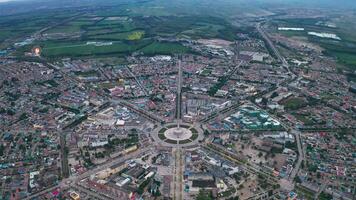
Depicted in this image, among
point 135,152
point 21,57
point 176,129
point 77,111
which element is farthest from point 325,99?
point 21,57

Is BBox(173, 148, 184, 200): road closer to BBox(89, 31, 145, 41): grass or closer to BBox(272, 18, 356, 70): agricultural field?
BBox(272, 18, 356, 70): agricultural field

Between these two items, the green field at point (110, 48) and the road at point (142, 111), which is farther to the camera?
the green field at point (110, 48)

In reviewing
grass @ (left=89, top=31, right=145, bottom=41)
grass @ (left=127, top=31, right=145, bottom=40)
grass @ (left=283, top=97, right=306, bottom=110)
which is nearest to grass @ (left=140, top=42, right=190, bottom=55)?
grass @ (left=127, top=31, right=145, bottom=40)

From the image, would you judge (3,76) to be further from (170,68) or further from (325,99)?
(325,99)

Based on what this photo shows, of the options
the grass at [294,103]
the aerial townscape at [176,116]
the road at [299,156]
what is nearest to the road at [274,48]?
the aerial townscape at [176,116]

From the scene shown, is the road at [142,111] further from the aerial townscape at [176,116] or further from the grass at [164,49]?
the grass at [164,49]

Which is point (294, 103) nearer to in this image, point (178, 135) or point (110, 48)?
point (178, 135)
